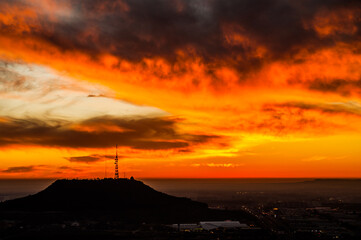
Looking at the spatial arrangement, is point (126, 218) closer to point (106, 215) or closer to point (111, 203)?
point (106, 215)

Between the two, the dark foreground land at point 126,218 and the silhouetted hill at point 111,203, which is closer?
the dark foreground land at point 126,218

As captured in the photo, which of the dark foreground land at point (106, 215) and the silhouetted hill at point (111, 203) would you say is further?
the silhouetted hill at point (111, 203)

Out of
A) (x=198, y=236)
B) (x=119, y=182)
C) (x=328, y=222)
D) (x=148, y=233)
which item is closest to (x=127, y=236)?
(x=148, y=233)

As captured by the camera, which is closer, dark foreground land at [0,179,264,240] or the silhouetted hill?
dark foreground land at [0,179,264,240]

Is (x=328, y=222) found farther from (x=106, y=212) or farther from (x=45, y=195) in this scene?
(x=45, y=195)

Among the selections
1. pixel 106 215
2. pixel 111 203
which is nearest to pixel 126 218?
pixel 106 215
